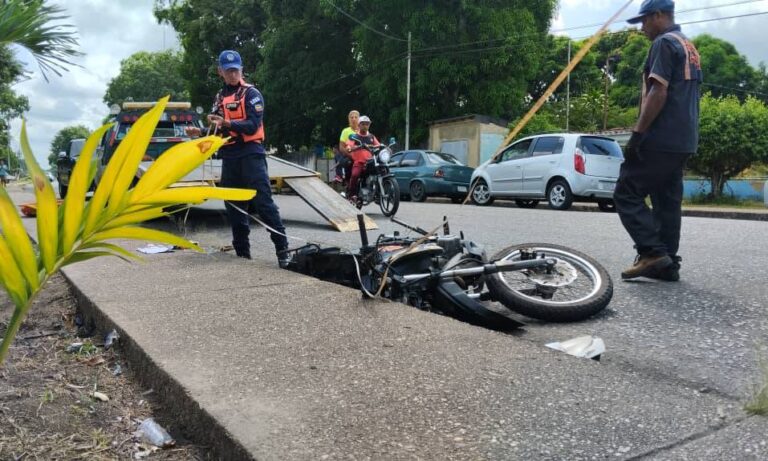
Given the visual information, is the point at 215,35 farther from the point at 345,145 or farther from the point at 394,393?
the point at 394,393

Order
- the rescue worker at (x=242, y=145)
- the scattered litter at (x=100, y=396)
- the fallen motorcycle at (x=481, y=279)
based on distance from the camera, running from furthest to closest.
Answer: the rescue worker at (x=242, y=145) < the fallen motorcycle at (x=481, y=279) < the scattered litter at (x=100, y=396)

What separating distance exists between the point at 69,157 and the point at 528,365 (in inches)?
594

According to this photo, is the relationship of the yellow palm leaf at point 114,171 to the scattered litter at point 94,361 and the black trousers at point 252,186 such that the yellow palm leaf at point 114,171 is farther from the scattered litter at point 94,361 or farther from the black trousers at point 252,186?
the black trousers at point 252,186

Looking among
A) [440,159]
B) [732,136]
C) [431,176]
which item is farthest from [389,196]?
[732,136]

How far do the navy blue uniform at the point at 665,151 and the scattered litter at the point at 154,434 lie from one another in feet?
9.78

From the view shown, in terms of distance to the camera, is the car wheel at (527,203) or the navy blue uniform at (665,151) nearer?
the navy blue uniform at (665,151)

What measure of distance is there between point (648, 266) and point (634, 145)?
740mm

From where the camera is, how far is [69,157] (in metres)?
14.8

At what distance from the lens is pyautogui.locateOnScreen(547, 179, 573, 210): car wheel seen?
1230cm

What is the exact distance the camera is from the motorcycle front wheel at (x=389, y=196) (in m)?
9.41

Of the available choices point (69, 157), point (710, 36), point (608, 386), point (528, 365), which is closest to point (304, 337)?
point (528, 365)

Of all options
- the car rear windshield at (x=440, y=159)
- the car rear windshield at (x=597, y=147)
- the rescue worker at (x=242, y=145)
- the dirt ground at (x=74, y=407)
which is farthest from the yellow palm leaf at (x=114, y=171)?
the car rear windshield at (x=440, y=159)

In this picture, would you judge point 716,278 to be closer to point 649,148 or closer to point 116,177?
point 649,148

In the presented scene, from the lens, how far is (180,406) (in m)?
1.96
